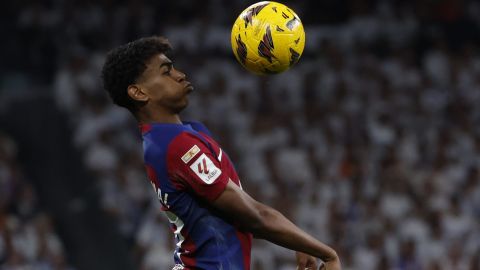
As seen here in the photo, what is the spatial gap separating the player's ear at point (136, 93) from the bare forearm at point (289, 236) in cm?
84

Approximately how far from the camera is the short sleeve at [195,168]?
4.62 meters

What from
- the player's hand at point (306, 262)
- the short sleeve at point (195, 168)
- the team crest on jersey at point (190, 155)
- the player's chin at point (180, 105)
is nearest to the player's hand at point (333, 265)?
the player's hand at point (306, 262)

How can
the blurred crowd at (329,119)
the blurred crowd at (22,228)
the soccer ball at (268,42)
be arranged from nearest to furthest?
the soccer ball at (268,42) < the blurred crowd at (22,228) < the blurred crowd at (329,119)

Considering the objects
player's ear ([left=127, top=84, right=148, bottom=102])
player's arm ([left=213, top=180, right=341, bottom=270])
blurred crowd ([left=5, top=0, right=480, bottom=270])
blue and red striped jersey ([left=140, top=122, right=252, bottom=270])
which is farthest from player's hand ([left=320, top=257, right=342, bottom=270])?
blurred crowd ([left=5, top=0, right=480, bottom=270])

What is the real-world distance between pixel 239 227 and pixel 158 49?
1.00 metres

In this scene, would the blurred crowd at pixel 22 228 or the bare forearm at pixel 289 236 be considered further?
the blurred crowd at pixel 22 228

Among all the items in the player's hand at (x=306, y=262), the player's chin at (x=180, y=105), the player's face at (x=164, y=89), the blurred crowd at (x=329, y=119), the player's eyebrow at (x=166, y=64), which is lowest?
the blurred crowd at (x=329, y=119)

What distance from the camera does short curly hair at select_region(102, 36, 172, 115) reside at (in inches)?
192

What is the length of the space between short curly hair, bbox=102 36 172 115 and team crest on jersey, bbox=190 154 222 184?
1.64 feet

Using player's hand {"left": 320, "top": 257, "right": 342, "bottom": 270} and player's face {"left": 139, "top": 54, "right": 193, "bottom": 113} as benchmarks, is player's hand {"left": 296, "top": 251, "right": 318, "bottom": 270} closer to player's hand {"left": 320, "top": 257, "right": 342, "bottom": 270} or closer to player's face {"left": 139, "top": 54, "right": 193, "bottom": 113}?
player's hand {"left": 320, "top": 257, "right": 342, "bottom": 270}

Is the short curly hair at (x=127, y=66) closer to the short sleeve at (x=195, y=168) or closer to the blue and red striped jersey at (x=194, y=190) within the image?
the blue and red striped jersey at (x=194, y=190)

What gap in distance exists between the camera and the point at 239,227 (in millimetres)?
4773

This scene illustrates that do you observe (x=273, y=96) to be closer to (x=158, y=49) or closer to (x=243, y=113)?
(x=243, y=113)

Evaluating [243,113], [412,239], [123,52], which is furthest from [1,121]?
[123,52]
